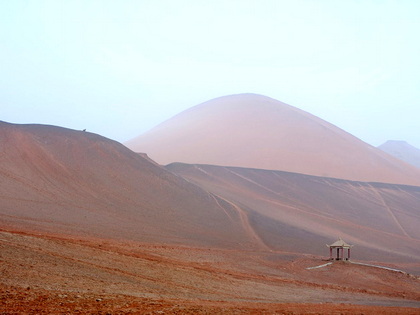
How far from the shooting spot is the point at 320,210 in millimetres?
60031

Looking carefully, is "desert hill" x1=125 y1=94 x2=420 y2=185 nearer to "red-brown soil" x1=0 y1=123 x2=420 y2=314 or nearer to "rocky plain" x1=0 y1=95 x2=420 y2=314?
"rocky plain" x1=0 y1=95 x2=420 y2=314

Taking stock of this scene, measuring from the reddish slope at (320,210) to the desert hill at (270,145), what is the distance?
20.1ft

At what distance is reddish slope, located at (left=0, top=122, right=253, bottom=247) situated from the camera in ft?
105

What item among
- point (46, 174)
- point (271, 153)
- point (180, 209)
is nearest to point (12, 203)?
point (46, 174)

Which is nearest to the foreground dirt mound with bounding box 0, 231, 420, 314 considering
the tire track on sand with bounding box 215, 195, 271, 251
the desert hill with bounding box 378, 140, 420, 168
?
the tire track on sand with bounding box 215, 195, 271, 251

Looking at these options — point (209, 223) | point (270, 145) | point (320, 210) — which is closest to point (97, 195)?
point (209, 223)

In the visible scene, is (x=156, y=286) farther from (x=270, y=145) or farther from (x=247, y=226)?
(x=270, y=145)

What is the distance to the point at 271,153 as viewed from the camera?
3263 inches

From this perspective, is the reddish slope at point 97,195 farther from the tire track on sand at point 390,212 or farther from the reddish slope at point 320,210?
the tire track on sand at point 390,212

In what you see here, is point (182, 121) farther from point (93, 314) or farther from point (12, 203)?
point (93, 314)

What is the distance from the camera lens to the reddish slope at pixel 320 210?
4319cm

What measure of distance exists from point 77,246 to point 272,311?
29.4 ft

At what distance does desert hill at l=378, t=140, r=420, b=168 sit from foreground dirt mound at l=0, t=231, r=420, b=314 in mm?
149061

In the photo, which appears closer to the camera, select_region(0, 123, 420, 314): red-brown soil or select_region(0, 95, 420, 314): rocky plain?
select_region(0, 123, 420, 314): red-brown soil
